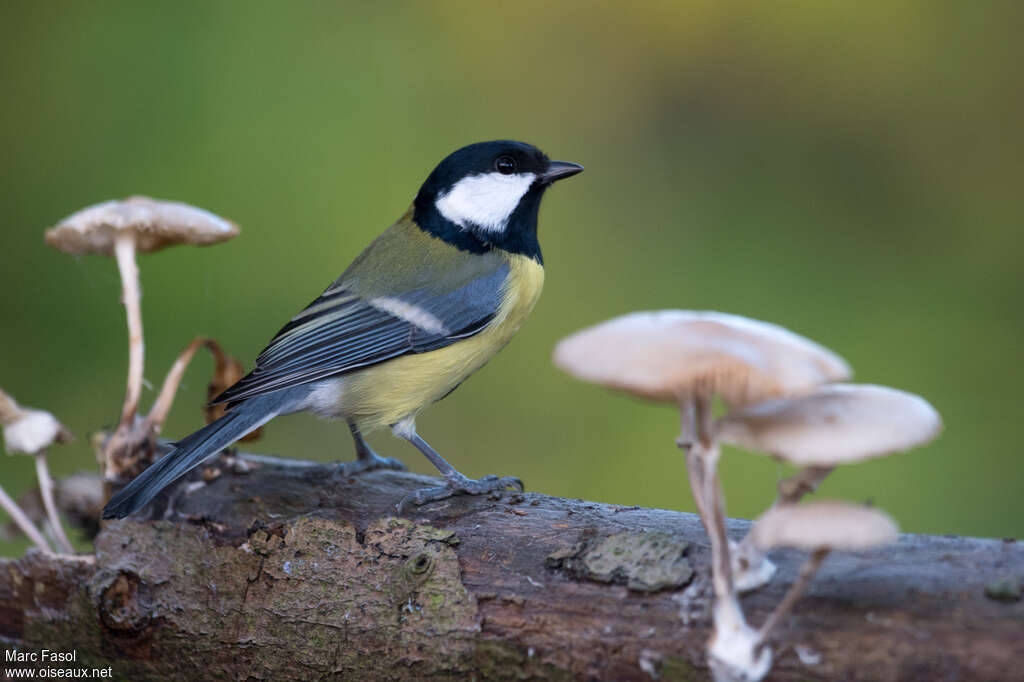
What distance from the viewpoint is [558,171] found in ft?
7.25

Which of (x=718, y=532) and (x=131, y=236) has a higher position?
(x=131, y=236)

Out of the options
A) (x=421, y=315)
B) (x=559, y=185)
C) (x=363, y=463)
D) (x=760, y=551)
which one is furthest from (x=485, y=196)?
(x=760, y=551)

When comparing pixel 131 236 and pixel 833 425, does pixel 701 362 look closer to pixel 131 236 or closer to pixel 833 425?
pixel 833 425

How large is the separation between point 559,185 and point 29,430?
188cm

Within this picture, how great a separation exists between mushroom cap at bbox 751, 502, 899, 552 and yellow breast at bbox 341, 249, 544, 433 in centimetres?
113

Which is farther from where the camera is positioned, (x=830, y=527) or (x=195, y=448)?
(x=195, y=448)

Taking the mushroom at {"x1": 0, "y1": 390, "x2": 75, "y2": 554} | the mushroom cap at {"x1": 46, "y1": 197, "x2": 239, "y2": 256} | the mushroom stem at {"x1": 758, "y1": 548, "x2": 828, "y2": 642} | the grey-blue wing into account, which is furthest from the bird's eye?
the mushroom stem at {"x1": 758, "y1": 548, "x2": 828, "y2": 642}

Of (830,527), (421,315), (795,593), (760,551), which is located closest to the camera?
(830,527)

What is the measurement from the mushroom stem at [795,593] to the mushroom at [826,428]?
0.08m

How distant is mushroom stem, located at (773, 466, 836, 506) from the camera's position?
1023mm

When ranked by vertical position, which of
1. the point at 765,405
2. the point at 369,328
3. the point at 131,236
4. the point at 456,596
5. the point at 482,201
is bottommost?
the point at 456,596

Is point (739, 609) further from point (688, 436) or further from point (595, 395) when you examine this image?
point (595, 395)

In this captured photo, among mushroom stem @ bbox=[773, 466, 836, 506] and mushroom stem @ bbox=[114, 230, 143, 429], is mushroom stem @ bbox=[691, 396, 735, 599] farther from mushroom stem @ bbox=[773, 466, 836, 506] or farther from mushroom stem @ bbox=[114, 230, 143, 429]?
mushroom stem @ bbox=[114, 230, 143, 429]

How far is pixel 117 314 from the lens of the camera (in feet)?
9.17
